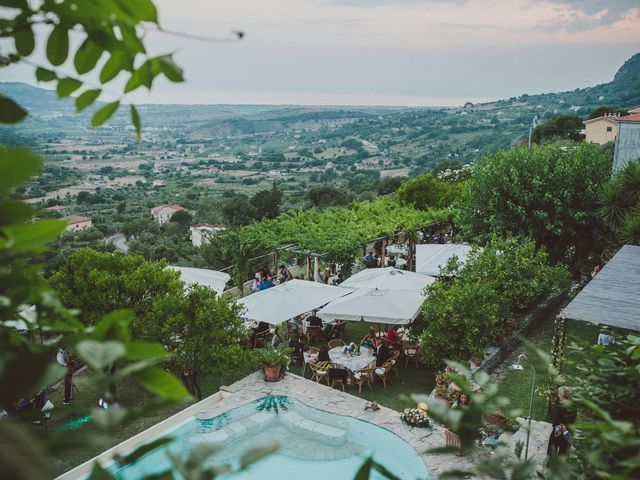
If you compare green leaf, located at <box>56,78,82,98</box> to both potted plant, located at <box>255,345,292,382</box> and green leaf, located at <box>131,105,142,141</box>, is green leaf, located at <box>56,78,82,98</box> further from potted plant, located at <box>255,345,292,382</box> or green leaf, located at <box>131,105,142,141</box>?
potted plant, located at <box>255,345,292,382</box>

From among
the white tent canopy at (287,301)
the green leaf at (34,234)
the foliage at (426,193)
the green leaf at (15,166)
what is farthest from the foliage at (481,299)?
the foliage at (426,193)

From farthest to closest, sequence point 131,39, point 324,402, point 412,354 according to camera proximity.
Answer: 1. point 412,354
2. point 324,402
3. point 131,39

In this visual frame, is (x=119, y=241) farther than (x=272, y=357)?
Yes

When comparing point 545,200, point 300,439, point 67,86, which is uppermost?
point 67,86

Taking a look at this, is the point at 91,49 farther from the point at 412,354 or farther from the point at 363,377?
the point at 412,354

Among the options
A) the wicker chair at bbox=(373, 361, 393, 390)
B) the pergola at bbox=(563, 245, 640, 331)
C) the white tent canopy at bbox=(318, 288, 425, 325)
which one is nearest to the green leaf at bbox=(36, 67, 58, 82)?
the pergola at bbox=(563, 245, 640, 331)

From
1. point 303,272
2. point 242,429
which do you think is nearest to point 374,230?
point 303,272

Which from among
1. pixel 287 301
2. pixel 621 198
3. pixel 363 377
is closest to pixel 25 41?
pixel 363 377
